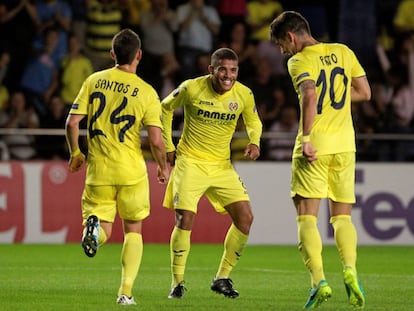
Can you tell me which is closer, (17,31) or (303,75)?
(303,75)

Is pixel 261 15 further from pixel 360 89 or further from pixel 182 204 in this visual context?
pixel 360 89

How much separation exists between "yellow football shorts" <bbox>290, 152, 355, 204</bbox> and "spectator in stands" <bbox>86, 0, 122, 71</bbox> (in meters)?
9.66

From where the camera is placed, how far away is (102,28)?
61.1 feet

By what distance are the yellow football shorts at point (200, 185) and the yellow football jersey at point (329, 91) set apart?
135 cm

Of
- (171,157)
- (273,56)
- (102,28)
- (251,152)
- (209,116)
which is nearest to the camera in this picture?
(251,152)

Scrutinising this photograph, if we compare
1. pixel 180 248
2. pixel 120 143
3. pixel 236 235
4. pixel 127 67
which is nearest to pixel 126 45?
pixel 127 67

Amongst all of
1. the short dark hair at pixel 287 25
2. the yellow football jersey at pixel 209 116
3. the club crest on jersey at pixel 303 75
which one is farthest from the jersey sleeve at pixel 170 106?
the club crest on jersey at pixel 303 75

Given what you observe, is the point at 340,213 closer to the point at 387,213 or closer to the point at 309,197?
the point at 309,197

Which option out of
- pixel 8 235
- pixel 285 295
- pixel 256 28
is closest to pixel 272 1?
pixel 256 28

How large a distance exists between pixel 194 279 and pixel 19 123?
21.2 ft

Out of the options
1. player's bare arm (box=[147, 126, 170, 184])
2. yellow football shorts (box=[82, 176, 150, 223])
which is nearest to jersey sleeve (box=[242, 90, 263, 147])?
player's bare arm (box=[147, 126, 170, 184])

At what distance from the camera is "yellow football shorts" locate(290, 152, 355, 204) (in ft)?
30.2

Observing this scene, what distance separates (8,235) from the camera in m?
16.8

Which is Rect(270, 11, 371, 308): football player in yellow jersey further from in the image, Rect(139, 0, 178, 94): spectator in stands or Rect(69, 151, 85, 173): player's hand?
Answer: Rect(139, 0, 178, 94): spectator in stands
